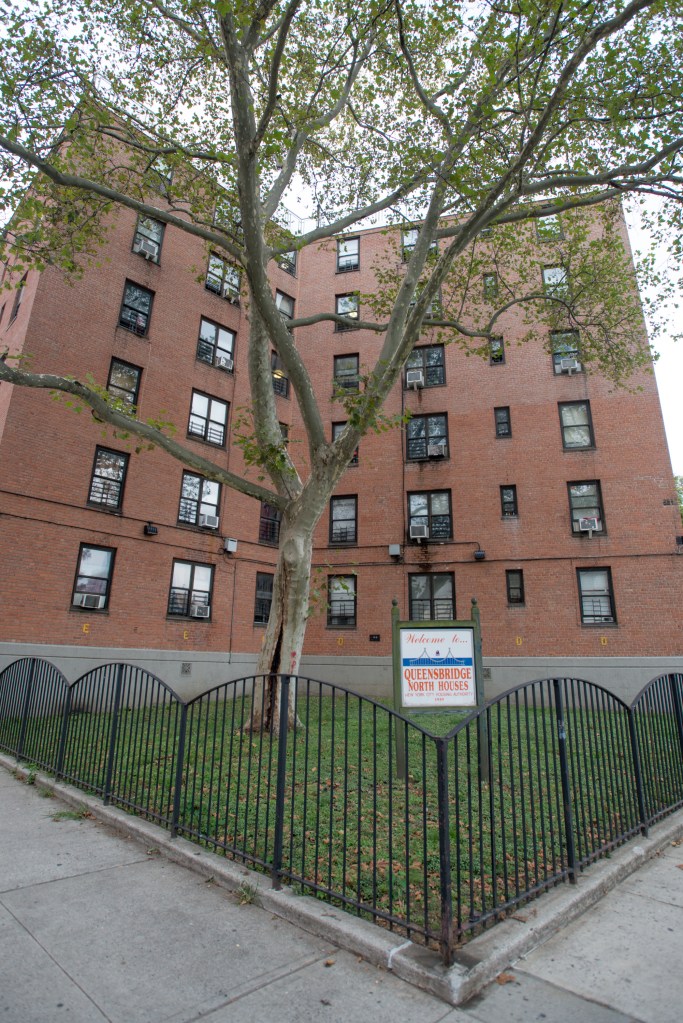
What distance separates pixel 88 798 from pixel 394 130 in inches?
564

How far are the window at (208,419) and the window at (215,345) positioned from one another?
132 centimetres

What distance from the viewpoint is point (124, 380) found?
1667cm

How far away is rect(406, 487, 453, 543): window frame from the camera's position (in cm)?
1920

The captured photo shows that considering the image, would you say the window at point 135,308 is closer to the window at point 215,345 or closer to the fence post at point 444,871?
the window at point 215,345

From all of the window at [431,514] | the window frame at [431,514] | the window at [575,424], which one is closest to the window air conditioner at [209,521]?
the window at [431,514]

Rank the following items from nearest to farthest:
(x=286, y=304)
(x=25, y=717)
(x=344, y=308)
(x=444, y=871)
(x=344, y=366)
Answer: (x=444, y=871)
(x=25, y=717)
(x=344, y=366)
(x=344, y=308)
(x=286, y=304)

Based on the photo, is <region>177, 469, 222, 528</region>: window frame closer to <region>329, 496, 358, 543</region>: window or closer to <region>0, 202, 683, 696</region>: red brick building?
<region>0, 202, 683, 696</region>: red brick building

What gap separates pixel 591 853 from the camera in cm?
452

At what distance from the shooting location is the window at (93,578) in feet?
47.8

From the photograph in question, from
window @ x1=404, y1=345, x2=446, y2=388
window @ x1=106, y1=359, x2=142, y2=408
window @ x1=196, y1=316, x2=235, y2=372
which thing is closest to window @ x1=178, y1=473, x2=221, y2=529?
window @ x1=106, y1=359, x2=142, y2=408

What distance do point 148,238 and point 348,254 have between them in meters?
8.59

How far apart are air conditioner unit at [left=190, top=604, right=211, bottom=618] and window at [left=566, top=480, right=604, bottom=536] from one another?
11.6 metres

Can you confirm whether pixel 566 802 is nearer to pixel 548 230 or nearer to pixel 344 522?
pixel 548 230

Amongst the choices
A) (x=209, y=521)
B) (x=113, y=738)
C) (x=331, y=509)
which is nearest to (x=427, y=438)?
(x=331, y=509)
